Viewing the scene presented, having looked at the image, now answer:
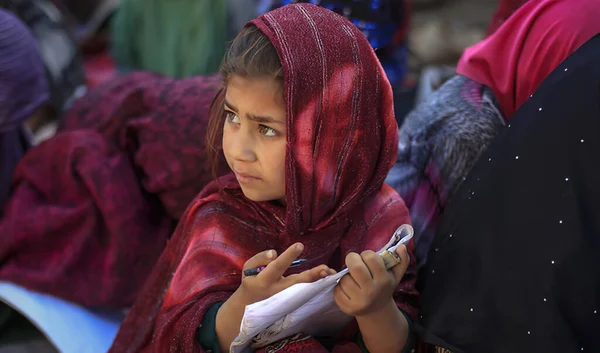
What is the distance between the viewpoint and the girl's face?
3.31ft

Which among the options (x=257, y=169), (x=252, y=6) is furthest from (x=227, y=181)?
(x=252, y=6)

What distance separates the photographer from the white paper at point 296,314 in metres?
0.93

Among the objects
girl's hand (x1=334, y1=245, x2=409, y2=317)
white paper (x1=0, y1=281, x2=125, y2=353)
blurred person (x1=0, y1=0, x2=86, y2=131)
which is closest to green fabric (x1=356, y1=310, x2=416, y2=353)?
girl's hand (x1=334, y1=245, x2=409, y2=317)

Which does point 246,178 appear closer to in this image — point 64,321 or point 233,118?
point 233,118

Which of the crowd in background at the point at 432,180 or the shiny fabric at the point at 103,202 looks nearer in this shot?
the crowd in background at the point at 432,180

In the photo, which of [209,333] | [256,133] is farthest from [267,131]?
[209,333]

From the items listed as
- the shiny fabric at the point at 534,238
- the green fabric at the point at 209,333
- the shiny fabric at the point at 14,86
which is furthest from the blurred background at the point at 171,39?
the shiny fabric at the point at 534,238

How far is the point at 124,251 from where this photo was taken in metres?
1.48

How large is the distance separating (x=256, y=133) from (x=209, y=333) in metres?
0.34

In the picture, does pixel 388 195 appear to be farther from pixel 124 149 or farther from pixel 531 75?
pixel 124 149

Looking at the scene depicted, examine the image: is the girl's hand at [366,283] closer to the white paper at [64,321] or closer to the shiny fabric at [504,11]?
the white paper at [64,321]

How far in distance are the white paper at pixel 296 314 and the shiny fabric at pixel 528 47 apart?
477mm

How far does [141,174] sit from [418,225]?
71cm

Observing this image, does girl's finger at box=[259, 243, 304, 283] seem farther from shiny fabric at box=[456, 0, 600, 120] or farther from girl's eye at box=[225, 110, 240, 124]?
shiny fabric at box=[456, 0, 600, 120]
